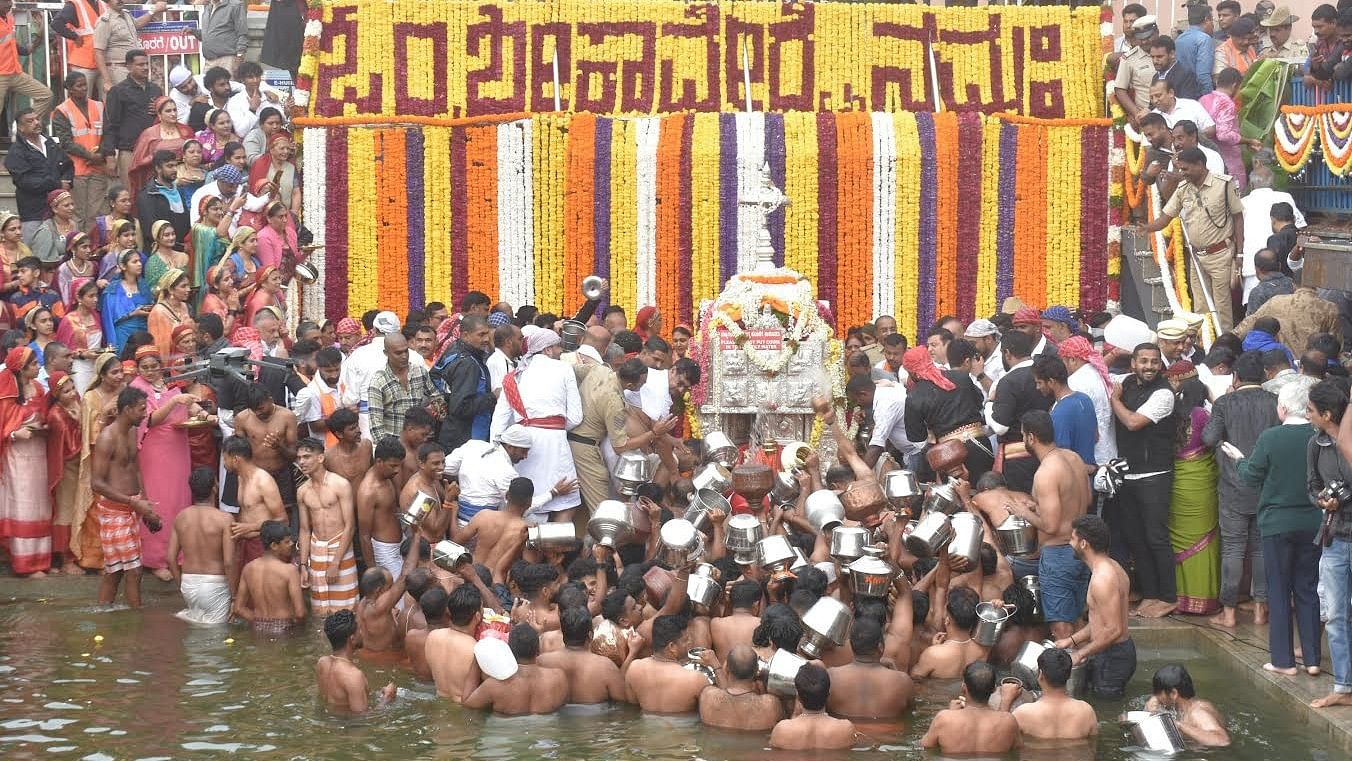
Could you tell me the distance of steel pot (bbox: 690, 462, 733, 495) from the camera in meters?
10.9

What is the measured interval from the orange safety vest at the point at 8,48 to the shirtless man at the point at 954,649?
983 cm

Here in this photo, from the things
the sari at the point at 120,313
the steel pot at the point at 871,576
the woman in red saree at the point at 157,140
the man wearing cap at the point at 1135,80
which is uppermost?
the man wearing cap at the point at 1135,80

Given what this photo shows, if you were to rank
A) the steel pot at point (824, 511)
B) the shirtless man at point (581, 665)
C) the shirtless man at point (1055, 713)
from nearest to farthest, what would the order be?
1. the shirtless man at point (1055, 713)
2. the shirtless man at point (581, 665)
3. the steel pot at point (824, 511)

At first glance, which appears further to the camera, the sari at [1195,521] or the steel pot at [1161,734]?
the sari at [1195,521]

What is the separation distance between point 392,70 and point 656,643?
27.4 ft

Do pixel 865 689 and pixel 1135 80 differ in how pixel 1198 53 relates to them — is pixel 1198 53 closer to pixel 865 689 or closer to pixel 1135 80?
pixel 1135 80

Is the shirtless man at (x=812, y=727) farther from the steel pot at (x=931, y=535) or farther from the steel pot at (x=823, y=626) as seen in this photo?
the steel pot at (x=931, y=535)

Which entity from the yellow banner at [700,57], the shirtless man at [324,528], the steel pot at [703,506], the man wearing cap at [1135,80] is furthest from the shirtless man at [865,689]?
the man wearing cap at [1135,80]

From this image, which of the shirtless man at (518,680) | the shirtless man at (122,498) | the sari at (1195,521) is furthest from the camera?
the shirtless man at (122,498)

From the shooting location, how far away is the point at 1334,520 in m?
9.08

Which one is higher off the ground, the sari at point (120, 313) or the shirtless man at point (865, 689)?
the sari at point (120, 313)

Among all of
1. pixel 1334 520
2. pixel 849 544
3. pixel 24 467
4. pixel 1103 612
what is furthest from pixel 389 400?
pixel 1334 520

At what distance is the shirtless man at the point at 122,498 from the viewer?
11469mm

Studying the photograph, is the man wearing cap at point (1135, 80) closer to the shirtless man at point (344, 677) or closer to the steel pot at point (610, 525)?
the steel pot at point (610, 525)
